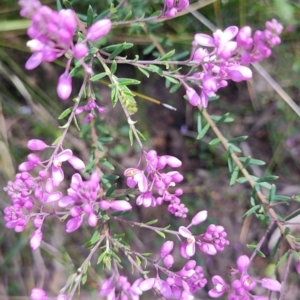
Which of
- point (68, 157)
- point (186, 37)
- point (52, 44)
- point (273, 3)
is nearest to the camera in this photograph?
point (52, 44)

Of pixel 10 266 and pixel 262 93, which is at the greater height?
pixel 262 93

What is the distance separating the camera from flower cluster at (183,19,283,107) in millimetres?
2074

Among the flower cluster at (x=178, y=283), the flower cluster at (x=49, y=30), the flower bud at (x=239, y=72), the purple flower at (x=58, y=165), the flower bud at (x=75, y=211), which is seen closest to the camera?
the flower cluster at (x=49, y=30)

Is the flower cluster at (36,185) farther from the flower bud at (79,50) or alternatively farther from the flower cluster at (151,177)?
the flower bud at (79,50)

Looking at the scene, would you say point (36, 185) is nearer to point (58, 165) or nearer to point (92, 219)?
point (58, 165)

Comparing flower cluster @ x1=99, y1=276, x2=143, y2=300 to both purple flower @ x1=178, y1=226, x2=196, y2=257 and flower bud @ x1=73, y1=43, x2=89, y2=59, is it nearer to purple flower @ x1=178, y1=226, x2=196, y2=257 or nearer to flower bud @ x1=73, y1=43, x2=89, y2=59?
purple flower @ x1=178, y1=226, x2=196, y2=257

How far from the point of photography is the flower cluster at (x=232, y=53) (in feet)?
6.81

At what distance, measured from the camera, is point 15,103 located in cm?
466

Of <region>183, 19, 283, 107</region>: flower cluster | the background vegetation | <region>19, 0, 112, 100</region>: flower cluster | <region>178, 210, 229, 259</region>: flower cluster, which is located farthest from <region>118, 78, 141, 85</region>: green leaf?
the background vegetation

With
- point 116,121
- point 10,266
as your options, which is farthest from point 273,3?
point 10,266

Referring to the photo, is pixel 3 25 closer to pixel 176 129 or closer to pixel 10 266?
pixel 176 129

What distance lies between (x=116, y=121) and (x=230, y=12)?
5.70 ft

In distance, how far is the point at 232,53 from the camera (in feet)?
7.11

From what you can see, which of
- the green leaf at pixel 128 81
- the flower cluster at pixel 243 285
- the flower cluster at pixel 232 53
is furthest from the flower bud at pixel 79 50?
the flower cluster at pixel 243 285
